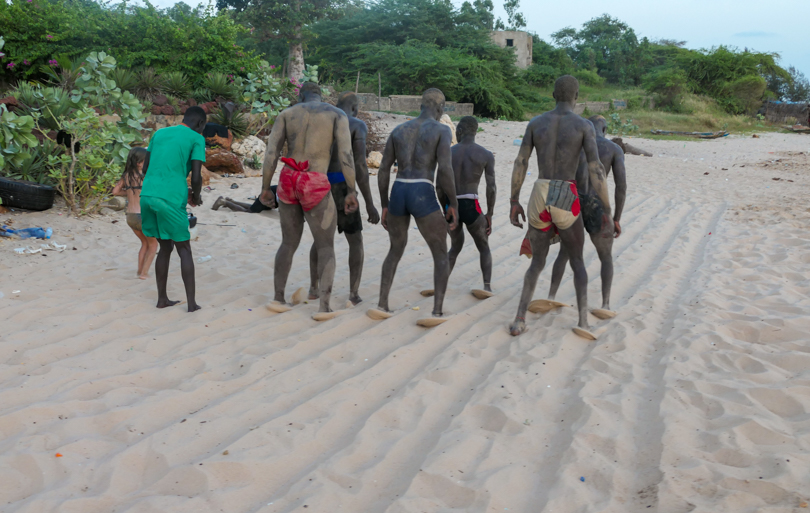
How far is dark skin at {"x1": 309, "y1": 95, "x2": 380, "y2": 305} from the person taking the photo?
4.86m

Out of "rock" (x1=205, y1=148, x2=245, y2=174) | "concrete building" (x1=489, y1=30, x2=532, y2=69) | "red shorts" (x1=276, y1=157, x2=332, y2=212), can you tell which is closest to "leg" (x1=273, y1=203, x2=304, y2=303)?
"red shorts" (x1=276, y1=157, x2=332, y2=212)

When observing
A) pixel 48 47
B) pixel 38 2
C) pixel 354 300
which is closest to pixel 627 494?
pixel 354 300

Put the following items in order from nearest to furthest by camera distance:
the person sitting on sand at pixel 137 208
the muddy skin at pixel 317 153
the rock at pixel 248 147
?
the muddy skin at pixel 317 153
the person sitting on sand at pixel 137 208
the rock at pixel 248 147

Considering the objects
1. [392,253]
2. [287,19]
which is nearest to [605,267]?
[392,253]

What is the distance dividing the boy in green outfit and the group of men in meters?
0.24

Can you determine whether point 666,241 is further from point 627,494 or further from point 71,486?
point 71,486

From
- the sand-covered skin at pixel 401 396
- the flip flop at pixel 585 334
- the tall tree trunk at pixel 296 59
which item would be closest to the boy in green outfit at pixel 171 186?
the sand-covered skin at pixel 401 396

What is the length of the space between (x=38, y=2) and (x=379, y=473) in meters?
16.4

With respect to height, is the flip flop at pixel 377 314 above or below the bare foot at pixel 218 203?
below

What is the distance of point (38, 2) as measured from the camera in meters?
14.6

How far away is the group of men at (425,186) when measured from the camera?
169 inches

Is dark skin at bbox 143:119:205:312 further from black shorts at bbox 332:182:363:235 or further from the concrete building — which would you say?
the concrete building

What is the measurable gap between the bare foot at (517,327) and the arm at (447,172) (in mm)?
880

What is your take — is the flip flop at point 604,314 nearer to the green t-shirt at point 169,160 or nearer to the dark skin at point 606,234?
the dark skin at point 606,234
